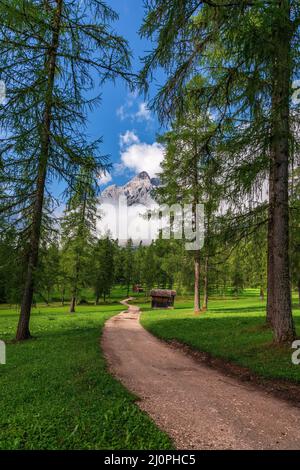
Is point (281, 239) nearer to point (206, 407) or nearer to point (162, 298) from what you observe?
point (206, 407)

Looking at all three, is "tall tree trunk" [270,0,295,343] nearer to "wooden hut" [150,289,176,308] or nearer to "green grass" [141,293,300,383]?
"green grass" [141,293,300,383]

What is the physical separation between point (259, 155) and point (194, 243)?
1382 cm

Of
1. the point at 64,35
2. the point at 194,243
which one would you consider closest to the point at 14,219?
the point at 64,35

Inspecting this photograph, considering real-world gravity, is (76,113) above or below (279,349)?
above

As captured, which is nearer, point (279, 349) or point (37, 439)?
point (37, 439)

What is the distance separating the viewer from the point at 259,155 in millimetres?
7633

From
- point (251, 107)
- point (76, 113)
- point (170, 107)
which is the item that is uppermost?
point (76, 113)

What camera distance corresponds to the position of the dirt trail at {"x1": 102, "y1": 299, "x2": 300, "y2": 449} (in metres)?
4.02

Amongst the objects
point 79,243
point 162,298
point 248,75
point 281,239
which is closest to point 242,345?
point 281,239

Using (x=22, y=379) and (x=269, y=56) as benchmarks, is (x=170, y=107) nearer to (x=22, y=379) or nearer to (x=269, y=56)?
(x=269, y=56)

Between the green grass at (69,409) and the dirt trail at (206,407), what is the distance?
0.44 m

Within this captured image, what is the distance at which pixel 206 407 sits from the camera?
5.15m

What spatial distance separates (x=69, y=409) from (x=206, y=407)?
2.38 meters
